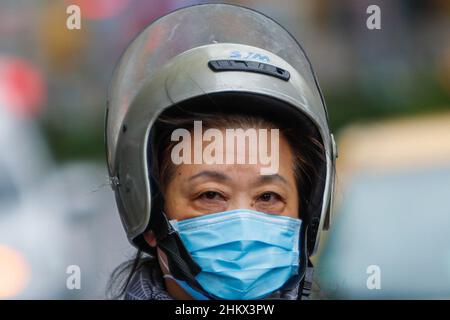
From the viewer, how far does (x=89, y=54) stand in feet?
12.4

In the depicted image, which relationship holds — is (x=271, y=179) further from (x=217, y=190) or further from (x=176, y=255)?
(x=176, y=255)

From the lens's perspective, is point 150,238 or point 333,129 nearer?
point 150,238

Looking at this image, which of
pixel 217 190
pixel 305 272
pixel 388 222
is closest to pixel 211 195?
pixel 217 190

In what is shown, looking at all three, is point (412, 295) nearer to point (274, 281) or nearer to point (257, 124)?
point (274, 281)

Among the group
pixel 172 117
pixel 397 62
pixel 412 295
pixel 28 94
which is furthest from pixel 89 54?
pixel 412 295

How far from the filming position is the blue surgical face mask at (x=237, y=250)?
3170mm

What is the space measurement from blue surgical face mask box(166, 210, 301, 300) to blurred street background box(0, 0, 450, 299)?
520 mm

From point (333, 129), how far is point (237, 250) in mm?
794

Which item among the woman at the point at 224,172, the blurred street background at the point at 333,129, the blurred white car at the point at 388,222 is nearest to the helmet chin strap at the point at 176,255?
the woman at the point at 224,172

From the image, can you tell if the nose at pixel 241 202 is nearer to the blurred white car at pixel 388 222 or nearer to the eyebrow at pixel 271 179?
the eyebrow at pixel 271 179

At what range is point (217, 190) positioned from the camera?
3.21 metres

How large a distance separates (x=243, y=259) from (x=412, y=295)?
1030 millimetres

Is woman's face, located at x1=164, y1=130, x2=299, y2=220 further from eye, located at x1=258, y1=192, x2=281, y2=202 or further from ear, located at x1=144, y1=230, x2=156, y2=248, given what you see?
ear, located at x1=144, y1=230, x2=156, y2=248
